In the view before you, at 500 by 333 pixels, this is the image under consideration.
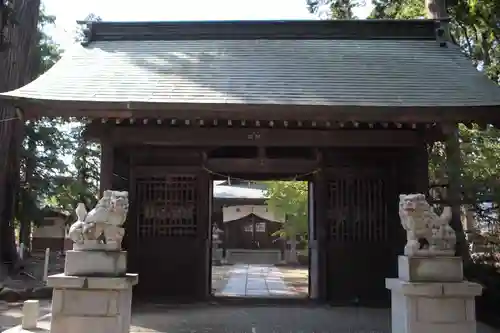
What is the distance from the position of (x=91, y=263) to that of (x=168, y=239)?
12.1ft

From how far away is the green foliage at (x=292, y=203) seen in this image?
21077 millimetres

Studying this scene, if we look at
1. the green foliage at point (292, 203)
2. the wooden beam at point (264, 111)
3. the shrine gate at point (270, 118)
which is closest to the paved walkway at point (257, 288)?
the shrine gate at point (270, 118)

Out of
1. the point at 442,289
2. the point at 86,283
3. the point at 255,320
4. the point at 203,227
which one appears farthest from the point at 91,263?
the point at 442,289

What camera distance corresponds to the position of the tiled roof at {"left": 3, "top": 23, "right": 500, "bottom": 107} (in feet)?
25.8

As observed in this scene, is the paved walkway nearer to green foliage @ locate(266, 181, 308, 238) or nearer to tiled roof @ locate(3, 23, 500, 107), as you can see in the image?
tiled roof @ locate(3, 23, 500, 107)

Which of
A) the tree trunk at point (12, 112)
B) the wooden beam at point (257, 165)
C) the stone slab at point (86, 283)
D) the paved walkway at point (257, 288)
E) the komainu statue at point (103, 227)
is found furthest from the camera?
the tree trunk at point (12, 112)

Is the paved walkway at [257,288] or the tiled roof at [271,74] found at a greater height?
the tiled roof at [271,74]

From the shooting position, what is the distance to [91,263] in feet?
19.7

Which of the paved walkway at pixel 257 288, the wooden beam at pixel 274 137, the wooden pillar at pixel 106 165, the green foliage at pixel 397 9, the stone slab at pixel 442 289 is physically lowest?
the paved walkway at pixel 257 288

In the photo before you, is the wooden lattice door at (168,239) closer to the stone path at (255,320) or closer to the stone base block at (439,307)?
the stone path at (255,320)

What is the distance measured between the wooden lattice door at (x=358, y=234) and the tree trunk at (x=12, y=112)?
970cm

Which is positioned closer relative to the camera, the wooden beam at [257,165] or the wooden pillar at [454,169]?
the wooden pillar at [454,169]

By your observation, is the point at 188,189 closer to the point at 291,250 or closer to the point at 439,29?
the point at 439,29

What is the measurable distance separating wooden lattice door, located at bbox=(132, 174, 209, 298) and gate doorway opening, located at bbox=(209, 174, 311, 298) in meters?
10.3
